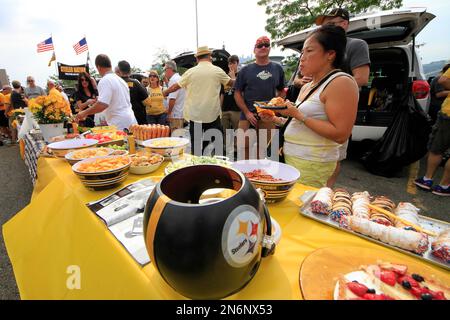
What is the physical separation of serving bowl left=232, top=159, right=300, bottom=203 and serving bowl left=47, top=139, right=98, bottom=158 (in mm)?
1379

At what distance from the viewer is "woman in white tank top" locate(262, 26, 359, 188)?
1.38 m

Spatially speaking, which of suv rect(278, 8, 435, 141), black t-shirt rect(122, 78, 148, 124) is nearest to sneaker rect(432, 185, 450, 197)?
suv rect(278, 8, 435, 141)

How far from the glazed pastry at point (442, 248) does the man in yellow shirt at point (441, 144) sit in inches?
134

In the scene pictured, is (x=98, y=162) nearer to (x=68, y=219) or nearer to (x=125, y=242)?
(x=68, y=219)

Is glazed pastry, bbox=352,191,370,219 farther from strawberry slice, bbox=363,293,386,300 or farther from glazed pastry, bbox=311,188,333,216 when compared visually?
strawberry slice, bbox=363,293,386,300

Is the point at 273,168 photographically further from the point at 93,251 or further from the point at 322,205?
the point at 93,251

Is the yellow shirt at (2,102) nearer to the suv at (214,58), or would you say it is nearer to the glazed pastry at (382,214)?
the suv at (214,58)

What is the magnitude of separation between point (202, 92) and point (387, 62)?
3.69 meters

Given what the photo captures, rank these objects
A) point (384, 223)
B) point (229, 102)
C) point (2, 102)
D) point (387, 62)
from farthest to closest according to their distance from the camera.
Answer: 1. point (2, 102)
2. point (229, 102)
3. point (387, 62)
4. point (384, 223)

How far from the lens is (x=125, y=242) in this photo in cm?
87

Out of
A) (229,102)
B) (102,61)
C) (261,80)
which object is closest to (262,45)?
(261,80)

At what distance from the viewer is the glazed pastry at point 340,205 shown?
0.95 meters

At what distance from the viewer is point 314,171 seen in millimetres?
1606
